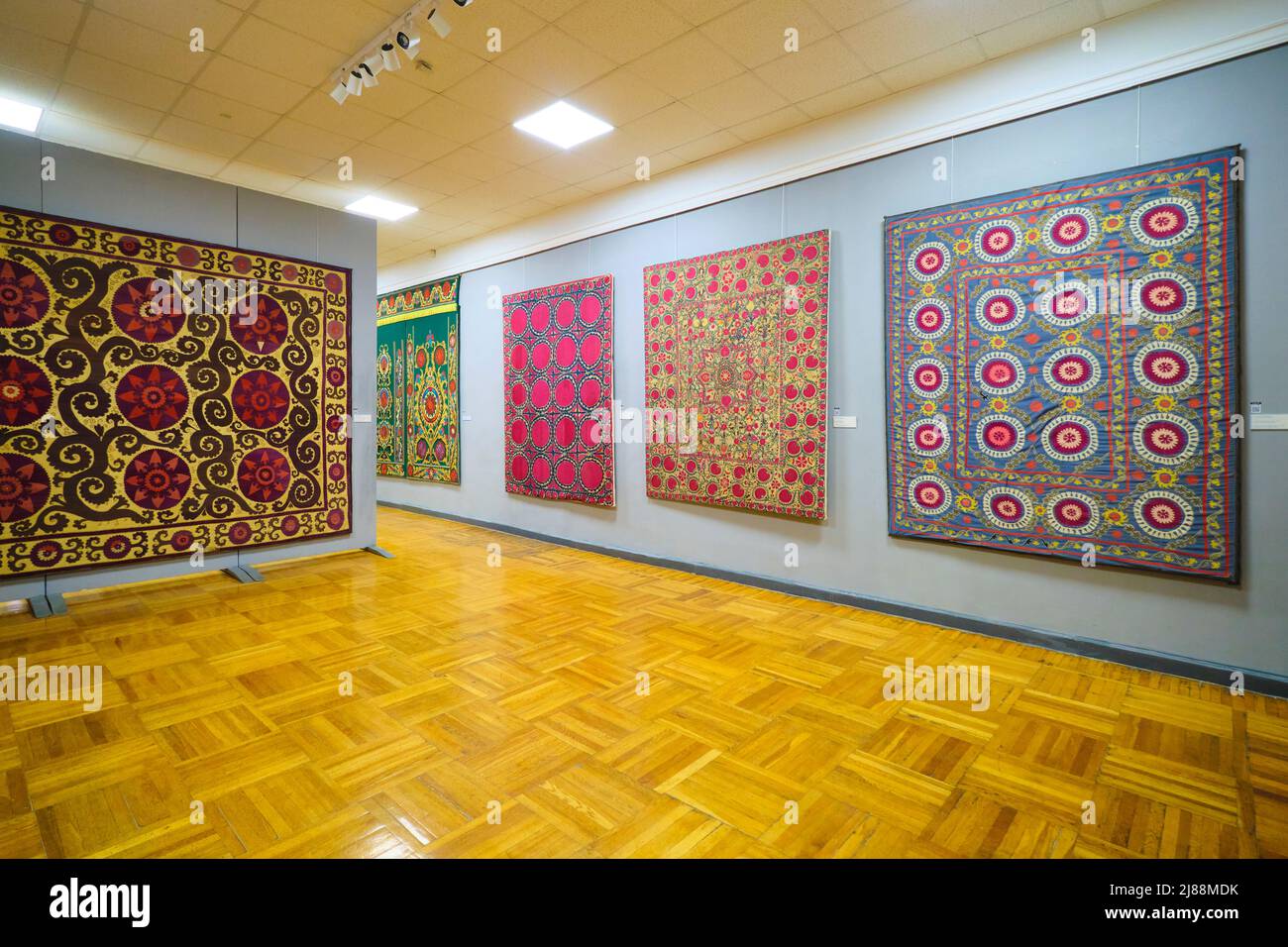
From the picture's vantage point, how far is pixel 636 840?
1614mm

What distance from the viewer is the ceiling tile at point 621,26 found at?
279 cm

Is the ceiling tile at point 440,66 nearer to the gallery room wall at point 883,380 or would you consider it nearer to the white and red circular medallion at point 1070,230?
the gallery room wall at point 883,380

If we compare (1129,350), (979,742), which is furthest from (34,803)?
(1129,350)

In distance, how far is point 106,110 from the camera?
3.72 metres

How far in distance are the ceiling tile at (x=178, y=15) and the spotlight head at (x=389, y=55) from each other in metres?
0.59

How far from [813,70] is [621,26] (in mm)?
1049

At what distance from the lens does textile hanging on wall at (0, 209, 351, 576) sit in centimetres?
353

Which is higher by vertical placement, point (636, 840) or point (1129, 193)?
point (1129, 193)

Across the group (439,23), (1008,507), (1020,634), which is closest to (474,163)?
(439,23)

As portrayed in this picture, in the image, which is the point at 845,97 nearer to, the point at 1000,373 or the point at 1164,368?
the point at 1000,373

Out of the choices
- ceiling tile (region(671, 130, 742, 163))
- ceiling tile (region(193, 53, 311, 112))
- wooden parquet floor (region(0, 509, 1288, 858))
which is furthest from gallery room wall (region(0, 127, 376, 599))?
ceiling tile (region(671, 130, 742, 163))

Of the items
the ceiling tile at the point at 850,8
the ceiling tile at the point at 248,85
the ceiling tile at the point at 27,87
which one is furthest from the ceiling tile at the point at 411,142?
the ceiling tile at the point at 850,8

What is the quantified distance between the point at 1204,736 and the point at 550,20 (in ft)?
12.7
